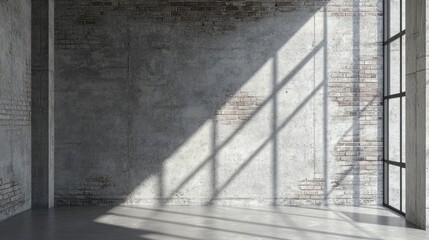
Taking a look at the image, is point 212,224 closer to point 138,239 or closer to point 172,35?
point 138,239

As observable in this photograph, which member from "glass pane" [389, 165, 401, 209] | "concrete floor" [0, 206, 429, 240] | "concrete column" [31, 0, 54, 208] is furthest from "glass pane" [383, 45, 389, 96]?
"concrete column" [31, 0, 54, 208]

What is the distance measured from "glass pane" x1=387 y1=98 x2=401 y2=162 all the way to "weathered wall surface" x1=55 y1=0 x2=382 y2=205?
2.02 ft

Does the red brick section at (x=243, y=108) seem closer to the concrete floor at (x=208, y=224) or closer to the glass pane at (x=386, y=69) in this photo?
the concrete floor at (x=208, y=224)

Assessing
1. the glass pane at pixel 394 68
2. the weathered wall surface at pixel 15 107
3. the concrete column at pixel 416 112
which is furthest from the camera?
the glass pane at pixel 394 68

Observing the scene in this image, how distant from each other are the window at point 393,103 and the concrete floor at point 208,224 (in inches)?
20.9

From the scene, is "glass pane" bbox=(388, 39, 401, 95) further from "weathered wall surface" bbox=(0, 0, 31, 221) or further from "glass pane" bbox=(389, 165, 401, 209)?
"weathered wall surface" bbox=(0, 0, 31, 221)

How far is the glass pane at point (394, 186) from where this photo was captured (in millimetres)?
10227

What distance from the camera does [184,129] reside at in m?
10.7

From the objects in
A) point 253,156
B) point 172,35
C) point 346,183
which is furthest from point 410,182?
point 172,35

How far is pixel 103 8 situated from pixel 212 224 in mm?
4923

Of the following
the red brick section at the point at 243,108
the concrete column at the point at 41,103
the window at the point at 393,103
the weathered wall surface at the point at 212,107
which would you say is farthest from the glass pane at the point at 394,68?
the concrete column at the point at 41,103

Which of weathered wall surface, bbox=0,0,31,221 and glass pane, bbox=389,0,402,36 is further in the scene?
glass pane, bbox=389,0,402,36

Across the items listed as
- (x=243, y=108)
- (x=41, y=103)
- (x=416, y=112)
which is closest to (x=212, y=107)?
(x=243, y=108)

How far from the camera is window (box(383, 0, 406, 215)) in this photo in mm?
9938
